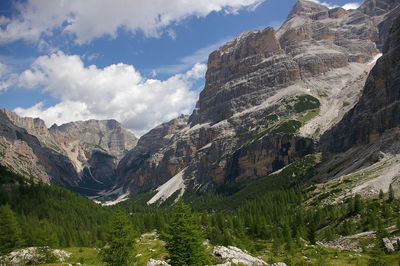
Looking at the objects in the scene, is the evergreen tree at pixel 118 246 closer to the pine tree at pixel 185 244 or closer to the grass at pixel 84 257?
the pine tree at pixel 185 244

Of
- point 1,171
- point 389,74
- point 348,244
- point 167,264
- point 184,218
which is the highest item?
point 389,74

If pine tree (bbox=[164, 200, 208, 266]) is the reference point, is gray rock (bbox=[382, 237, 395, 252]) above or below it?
below

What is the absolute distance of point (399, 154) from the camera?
143875mm

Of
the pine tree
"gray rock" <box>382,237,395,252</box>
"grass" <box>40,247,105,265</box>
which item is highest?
the pine tree

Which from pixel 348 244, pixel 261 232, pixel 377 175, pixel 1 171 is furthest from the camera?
pixel 1 171

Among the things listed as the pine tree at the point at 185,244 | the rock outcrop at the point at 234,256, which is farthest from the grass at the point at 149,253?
the pine tree at the point at 185,244

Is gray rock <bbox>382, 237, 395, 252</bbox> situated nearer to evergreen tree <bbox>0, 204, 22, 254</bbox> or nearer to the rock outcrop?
the rock outcrop

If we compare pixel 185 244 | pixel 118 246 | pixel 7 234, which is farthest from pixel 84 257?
pixel 185 244

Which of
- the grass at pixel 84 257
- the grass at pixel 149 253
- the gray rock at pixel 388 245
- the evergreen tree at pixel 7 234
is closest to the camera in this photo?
the grass at pixel 149 253

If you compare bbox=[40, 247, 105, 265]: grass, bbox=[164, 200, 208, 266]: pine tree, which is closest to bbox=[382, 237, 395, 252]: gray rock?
bbox=[164, 200, 208, 266]: pine tree

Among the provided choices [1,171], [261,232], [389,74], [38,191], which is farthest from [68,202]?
[389,74]

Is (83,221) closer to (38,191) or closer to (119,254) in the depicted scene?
(38,191)

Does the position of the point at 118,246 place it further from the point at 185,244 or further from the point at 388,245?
the point at 388,245

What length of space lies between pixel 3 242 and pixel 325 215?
89.5 m
